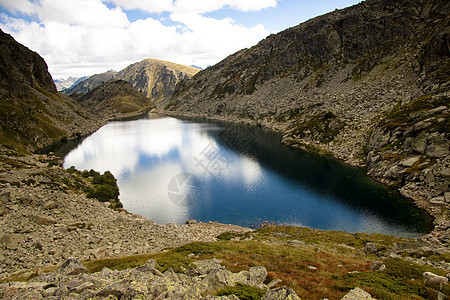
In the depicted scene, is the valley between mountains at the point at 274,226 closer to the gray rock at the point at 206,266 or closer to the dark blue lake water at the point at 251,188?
the gray rock at the point at 206,266

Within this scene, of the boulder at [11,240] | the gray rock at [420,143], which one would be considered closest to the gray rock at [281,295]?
the boulder at [11,240]

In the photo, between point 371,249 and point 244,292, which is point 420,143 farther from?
point 244,292

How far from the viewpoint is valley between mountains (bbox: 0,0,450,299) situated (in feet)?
47.0

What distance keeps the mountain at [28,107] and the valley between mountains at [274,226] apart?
80cm

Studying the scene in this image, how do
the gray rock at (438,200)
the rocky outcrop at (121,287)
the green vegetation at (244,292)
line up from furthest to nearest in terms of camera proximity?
the gray rock at (438,200) → the green vegetation at (244,292) → the rocky outcrop at (121,287)

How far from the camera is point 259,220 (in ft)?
147

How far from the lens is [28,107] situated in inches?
4114

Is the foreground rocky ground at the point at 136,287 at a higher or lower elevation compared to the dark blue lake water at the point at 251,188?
higher

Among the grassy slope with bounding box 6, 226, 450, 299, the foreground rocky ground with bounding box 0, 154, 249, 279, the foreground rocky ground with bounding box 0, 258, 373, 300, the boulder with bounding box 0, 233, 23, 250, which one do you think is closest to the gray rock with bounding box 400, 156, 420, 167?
the grassy slope with bounding box 6, 226, 450, 299

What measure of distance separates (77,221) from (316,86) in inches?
5225

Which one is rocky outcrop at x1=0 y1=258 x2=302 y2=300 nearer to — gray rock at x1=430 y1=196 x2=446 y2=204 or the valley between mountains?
the valley between mountains

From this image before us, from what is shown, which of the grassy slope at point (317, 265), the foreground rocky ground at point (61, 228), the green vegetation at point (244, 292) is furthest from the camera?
the foreground rocky ground at point (61, 228)

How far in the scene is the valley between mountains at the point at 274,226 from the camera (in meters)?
14.3

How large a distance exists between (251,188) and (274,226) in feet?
61.1
